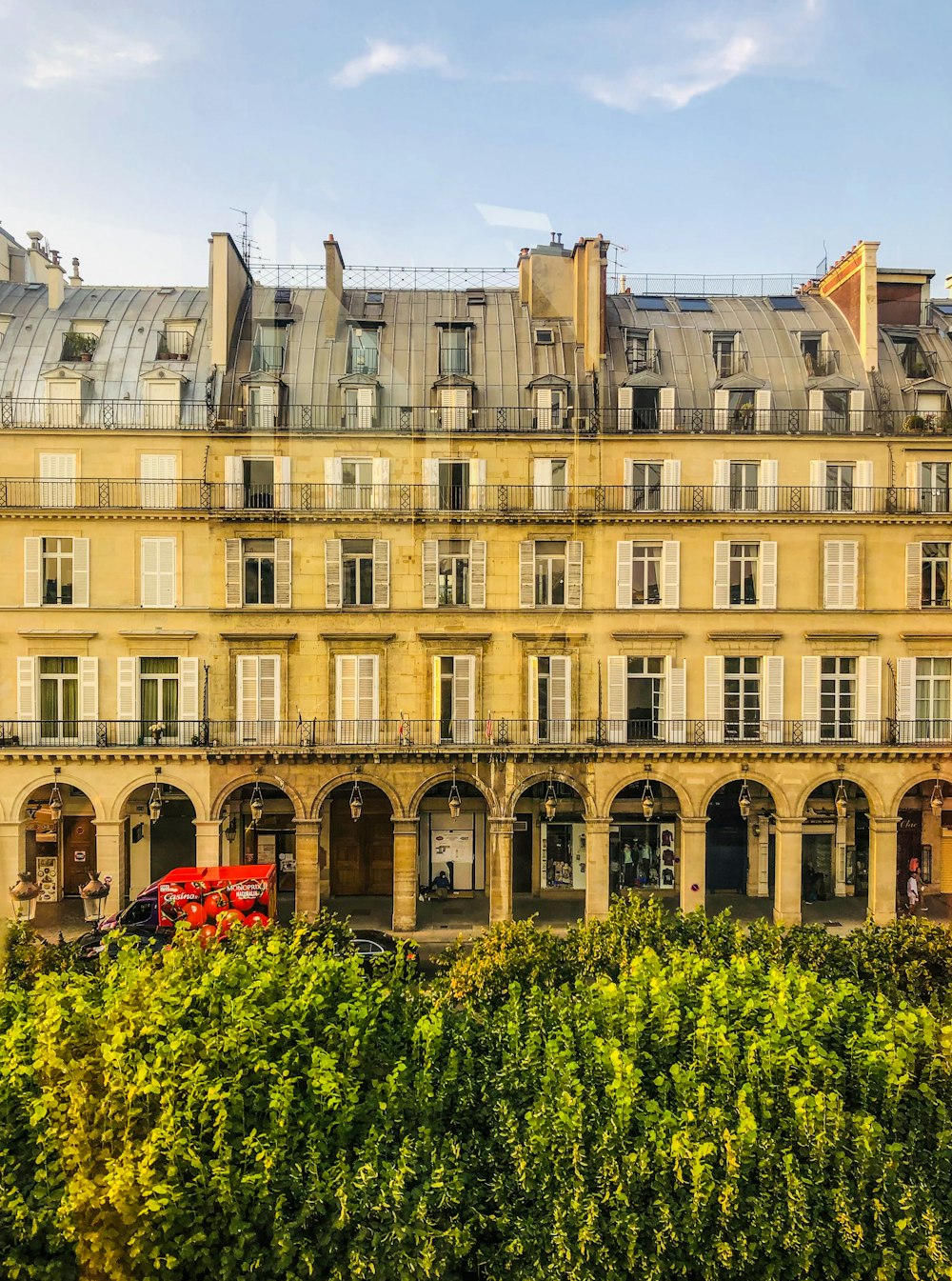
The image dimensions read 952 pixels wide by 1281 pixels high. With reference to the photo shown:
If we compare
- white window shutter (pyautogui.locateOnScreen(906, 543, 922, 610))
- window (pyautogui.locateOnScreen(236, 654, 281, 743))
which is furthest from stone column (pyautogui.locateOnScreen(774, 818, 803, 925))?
window (pyautogui.locateOnScreen(236, 654, 281, 743))

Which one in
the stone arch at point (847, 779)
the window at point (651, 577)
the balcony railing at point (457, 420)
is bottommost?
the stone arch at point (847, 779)

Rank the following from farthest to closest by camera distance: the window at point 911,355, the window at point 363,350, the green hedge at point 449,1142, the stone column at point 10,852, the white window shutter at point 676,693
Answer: the window at point 911,355 < the window at point 363,350 < the white window shutter at point 676,693 < the stone column at point 10,852 < the green hedge at point 449,1142

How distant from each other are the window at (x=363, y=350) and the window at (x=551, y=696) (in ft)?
37.9

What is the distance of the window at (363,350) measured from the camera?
31484 millimetres

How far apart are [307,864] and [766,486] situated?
1946 cm

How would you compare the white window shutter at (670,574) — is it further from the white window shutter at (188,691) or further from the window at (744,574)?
the white window shutter at (188,691)

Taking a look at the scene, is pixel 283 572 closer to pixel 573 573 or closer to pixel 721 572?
pixel 573 573

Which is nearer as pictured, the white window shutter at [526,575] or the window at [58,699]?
the window at [58,699]

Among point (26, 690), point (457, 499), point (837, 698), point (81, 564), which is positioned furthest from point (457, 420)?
point (26, 690)

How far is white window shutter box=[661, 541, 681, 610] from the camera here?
98.9ft

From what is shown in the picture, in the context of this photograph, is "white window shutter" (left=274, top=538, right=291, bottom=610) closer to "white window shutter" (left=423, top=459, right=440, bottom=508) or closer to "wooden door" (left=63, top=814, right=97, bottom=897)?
"white window shutter" (left=423, top=459, right=440, bottom=508)

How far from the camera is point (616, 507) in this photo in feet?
98.9

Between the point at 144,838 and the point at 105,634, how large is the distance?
22.7 ft

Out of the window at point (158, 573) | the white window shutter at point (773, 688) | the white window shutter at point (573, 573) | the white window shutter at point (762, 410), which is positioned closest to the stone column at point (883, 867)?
the white window shutter at point (773, 688)
